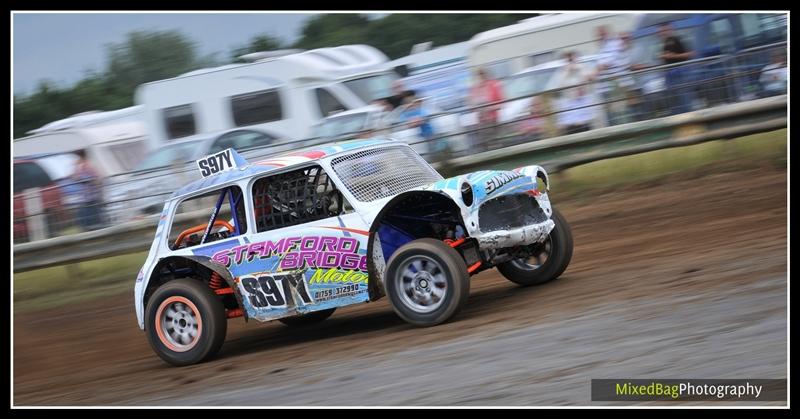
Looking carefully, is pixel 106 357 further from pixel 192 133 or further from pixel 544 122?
pixel 192 133

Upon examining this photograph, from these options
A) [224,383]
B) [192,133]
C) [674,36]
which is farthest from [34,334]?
[674,36]

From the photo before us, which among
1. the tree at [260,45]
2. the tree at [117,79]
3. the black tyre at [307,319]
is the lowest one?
the black tyre at [307,319]

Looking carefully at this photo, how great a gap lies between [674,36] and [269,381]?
26.1 feet

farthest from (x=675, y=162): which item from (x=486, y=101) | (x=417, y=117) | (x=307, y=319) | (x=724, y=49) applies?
(x=307, y=319)

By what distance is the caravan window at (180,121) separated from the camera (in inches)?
646

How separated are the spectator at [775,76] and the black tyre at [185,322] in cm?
753

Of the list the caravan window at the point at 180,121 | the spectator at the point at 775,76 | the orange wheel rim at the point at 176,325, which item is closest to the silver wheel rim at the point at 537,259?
the orange wheel rim at the point at 176,325

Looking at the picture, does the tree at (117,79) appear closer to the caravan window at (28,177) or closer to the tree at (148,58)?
the tree at (148,58)

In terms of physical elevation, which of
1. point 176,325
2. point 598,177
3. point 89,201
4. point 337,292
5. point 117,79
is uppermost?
point 117,79

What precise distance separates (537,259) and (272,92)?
8628 mm

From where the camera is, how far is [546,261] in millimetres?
A: 8289

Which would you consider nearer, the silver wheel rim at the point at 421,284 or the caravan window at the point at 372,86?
the silver wheel rim at the point at 421,284

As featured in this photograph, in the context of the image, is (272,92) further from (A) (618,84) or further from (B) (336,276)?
(B) (336,276)

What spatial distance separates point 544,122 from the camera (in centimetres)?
1277
